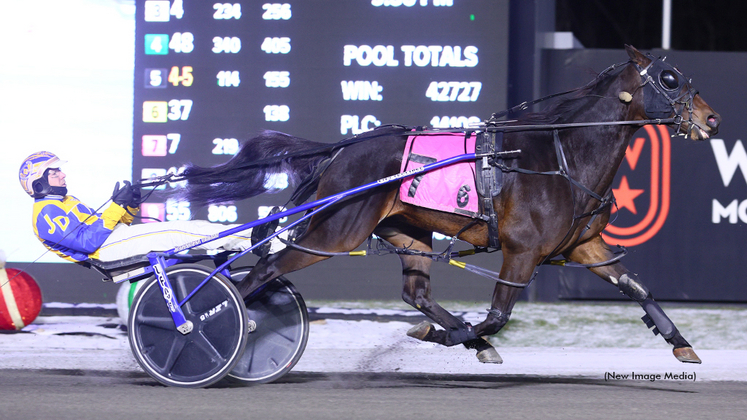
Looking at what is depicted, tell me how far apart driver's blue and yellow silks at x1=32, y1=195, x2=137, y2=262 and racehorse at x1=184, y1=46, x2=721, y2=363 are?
925 mm

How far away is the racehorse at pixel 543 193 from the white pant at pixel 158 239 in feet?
1.02

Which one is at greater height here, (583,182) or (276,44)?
(276,44)

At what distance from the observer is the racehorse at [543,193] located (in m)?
4.17

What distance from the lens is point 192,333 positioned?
13.8ft

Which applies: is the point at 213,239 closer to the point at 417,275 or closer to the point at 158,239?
the point at 158,239

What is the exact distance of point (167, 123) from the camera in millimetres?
7094

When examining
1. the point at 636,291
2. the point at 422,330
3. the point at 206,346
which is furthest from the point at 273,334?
the point at 636,291

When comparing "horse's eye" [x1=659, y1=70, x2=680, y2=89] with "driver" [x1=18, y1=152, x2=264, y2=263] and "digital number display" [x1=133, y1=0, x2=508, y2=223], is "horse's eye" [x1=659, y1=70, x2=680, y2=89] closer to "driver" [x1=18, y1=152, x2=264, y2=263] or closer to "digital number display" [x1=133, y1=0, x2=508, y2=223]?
"driver" [x1=18, y1=152, x2=264, y2=263]

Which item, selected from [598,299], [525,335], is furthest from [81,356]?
[598,299]

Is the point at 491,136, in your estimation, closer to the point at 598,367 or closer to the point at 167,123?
the point at 598,367

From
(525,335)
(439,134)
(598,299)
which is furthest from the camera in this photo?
(598,299)

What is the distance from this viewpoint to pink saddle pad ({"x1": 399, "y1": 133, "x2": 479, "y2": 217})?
4.26m

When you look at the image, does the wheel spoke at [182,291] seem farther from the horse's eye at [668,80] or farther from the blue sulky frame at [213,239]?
the horse's eye at [668,80]

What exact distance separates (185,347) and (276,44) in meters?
3.65
